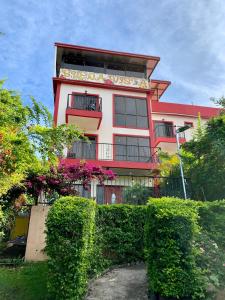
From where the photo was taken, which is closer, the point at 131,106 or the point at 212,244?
the point at 212,244

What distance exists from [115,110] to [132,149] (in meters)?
3.27

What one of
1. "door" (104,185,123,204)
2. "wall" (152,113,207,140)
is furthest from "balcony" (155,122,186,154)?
"door" (104,185,123,204)

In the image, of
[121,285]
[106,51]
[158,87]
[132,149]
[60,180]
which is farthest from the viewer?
[158,87]

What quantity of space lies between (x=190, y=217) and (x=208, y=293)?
4.62 feet

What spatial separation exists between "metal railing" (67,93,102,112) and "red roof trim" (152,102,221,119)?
16.8 ft

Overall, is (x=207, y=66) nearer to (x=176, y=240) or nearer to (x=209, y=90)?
(x=209, y=90)

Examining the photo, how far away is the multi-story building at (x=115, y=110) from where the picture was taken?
17.5 metres

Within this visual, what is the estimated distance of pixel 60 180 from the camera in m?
9.62

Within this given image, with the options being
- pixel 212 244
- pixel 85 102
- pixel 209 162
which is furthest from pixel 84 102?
pixel 212 244

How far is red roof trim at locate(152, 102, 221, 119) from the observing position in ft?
71.7

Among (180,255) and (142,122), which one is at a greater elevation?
(142,122)

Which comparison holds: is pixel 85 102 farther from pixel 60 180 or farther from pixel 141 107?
pixel 60 180

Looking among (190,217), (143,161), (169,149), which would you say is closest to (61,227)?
(190,217)

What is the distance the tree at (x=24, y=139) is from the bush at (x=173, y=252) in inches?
161
